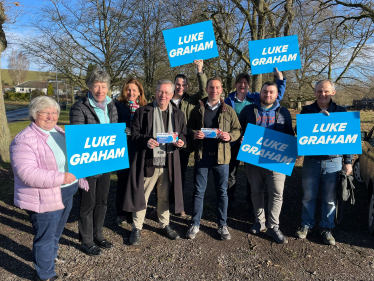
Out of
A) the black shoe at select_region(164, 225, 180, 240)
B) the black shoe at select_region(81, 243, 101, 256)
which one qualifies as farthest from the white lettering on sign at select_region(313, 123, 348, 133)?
the black shoe at select_region(81, 243, 101, 256)

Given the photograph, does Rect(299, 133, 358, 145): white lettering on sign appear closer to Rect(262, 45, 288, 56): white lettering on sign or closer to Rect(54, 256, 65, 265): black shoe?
Rect(262, 45, 288, 56): white lettering on sign

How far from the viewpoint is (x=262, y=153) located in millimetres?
Result: 3607

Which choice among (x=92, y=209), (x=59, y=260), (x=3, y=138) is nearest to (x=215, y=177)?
(x=92, y=209)

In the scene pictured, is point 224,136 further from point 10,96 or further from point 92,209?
point 10,96

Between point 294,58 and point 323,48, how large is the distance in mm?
11956

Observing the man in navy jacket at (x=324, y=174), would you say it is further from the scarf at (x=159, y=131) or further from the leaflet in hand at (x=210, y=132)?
the scarf at (x=159, y=131)

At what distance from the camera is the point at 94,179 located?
3248mm

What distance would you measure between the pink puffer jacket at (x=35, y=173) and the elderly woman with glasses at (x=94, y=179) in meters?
0.57

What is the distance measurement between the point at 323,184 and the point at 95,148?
9.63ft

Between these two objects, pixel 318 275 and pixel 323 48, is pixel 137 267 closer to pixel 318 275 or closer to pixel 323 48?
pixel 318 275

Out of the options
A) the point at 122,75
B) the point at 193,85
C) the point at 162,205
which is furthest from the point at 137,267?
the point at 122,75

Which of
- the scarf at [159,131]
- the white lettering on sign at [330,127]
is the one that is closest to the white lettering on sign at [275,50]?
the white lettering on sign at [330,127]

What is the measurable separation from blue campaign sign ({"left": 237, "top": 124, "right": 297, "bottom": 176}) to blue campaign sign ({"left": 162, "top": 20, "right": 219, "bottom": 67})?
164 centimetres

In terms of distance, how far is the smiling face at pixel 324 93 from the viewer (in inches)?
135
